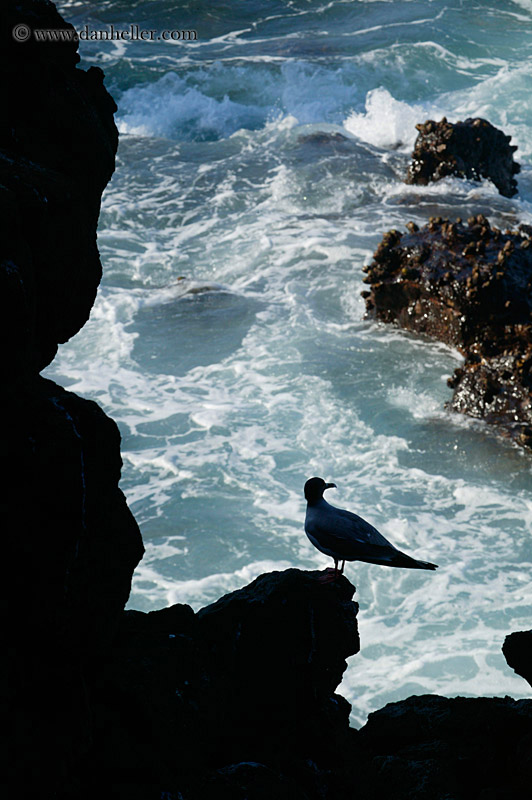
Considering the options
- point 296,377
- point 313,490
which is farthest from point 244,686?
point 296,377

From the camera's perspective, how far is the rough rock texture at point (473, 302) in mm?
10773

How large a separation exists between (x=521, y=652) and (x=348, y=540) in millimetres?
1125

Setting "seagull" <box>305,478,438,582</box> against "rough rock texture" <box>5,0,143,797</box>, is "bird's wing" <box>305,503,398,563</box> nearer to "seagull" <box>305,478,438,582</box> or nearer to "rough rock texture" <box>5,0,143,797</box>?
"seagull" <box>305,478,438,582</box>

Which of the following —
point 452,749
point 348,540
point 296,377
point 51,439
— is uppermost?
point 51,439

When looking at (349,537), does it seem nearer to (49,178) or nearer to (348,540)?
(348,540)

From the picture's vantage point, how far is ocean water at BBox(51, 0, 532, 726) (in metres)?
8.75

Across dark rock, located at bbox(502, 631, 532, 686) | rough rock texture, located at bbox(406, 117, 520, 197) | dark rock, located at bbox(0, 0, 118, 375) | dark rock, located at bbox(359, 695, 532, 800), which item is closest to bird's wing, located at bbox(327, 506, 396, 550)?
dark rock, located at bbox(502, 631, 532, 686)

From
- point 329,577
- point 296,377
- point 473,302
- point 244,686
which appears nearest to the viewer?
point 244,686

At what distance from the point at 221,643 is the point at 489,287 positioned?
780 centimetres

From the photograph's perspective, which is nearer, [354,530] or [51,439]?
[51,439]

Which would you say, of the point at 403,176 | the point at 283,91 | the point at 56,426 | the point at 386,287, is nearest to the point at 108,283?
the point at 386,287

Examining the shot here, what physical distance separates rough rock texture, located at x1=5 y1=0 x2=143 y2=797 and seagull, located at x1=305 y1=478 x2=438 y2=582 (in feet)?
4.32

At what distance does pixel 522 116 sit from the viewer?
2581 centimetres

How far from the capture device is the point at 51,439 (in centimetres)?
367
